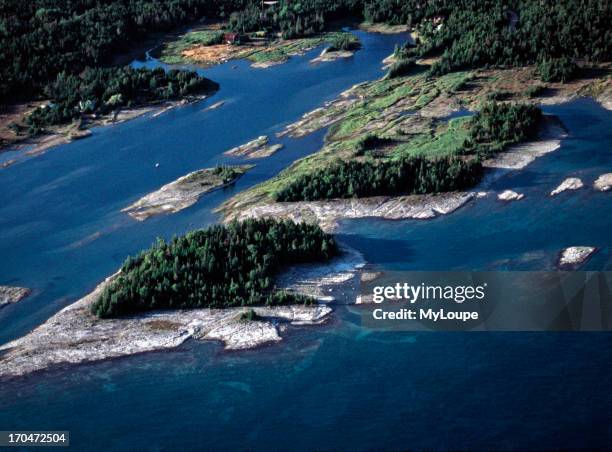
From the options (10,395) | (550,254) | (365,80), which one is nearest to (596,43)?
(365,80)

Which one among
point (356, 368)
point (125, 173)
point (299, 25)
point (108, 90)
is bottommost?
point (356, 368)

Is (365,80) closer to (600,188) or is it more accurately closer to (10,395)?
(600,188)

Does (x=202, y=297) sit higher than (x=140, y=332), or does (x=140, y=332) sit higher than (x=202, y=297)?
(x=202, y=297)

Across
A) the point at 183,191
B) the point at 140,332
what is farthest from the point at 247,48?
the point at 140,332

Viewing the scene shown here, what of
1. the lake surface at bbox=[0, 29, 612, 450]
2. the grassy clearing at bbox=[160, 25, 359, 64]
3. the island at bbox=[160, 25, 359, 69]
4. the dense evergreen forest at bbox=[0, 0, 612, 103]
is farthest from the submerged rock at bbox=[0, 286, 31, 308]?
the grassy clearing at bbox=[160, 25, 359, 64]

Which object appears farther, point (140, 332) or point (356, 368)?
point (140, 332)

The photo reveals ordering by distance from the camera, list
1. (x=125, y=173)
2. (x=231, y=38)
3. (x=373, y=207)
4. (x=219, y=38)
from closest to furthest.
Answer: (x=373, y=207), (x=125, y=173), (x=231, y=38), (x=219, y=38)

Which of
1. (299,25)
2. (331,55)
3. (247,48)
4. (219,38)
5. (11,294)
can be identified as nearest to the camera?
(11,294)

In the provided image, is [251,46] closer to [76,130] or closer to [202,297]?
[76,130]

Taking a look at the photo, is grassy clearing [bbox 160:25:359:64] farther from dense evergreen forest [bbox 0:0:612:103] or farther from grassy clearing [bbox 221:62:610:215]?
grassy clearing [bbox 221:62:610:215]
